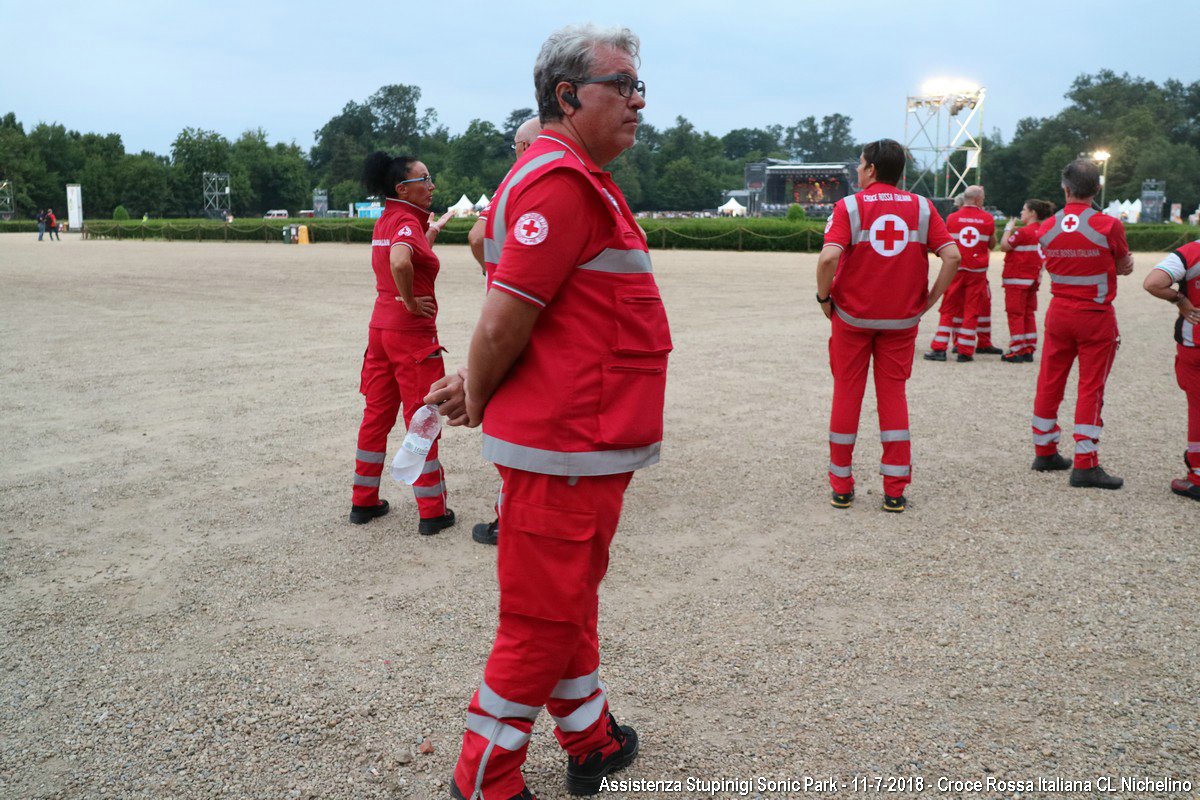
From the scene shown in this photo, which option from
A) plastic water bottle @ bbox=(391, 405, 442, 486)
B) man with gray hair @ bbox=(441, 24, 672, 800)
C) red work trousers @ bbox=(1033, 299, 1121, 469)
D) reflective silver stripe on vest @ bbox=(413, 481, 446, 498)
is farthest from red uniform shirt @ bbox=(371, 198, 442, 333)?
red work trousers @ bbox=(1033, 299, 1121, 469)

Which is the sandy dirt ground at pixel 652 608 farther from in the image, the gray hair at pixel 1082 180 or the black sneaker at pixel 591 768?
the gray hair at pixel 1082 180

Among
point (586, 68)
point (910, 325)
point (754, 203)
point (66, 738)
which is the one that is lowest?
point (66, 738)

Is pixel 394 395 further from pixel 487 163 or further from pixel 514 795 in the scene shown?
pixel 487 163

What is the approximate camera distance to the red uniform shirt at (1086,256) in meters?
5.94

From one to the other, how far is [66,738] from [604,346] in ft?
7.84

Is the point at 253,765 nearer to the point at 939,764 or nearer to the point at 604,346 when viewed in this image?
the point at 604,346

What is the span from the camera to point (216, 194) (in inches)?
3255

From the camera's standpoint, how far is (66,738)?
3.09 m

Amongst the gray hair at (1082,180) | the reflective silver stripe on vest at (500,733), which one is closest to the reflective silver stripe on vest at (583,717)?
the reflective silver stripe on vest at (500,733)

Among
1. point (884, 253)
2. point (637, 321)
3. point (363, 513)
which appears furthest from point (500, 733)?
point (884, 253)

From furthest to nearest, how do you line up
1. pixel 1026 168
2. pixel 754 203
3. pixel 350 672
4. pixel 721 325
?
pixel 1026 168 → pixel 754 203 → pixel 721 325 → pixel 350 672

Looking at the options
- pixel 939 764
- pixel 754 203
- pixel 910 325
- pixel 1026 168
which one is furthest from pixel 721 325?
pixel 1026 168

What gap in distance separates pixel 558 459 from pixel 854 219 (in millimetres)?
3630

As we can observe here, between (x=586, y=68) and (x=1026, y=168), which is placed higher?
(x=1026, y=168)
